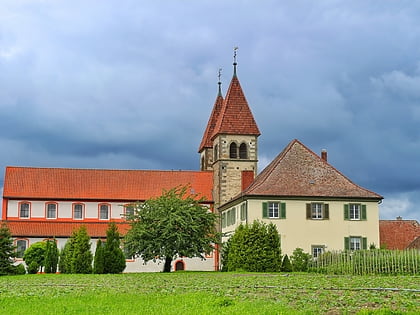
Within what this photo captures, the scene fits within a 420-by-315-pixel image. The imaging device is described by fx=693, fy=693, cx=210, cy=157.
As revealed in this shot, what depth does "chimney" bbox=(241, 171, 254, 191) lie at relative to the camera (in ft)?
185

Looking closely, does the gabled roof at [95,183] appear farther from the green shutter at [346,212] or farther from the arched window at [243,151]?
the green shutter at [346,212]

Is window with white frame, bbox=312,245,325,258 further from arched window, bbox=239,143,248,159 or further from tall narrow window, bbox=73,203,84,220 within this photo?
tall narrow window, bbox=73,203,84,220

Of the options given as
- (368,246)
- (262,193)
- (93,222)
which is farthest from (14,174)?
(368,246)

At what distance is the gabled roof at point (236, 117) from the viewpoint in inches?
2414

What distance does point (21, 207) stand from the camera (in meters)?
62.8

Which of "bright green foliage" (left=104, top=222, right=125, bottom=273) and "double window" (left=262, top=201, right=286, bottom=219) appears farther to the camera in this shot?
"double window" (left=262, top=201, right=286, bottom=219)

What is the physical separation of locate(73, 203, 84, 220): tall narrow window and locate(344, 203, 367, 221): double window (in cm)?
2606

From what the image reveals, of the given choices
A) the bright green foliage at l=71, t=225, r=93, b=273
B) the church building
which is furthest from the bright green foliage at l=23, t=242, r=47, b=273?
the bright green foliage at l=71, t=225, r=93, b=273

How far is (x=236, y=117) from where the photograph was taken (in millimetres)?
61938

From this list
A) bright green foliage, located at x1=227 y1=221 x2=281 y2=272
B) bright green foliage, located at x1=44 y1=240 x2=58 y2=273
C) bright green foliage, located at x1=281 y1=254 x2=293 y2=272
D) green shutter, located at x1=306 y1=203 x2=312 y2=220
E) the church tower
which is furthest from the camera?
the church tower

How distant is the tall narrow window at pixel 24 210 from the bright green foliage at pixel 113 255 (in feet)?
66.4

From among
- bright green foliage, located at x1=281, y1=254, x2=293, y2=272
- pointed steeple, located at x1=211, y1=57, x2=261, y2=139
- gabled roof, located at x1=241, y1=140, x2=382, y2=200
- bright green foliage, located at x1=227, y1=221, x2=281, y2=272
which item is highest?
pointed steeple, located at x1=211, y1=57, x2=261, y2=139

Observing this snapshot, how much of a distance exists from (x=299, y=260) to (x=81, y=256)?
47.0 feet

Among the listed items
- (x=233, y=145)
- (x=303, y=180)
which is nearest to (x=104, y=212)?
(x=233, y=145)
